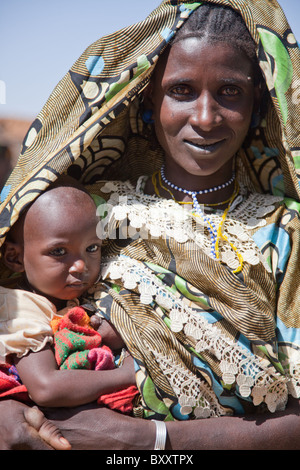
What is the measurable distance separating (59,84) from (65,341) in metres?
1.17

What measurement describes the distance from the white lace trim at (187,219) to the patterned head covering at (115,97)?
210mm

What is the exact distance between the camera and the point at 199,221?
2506mm

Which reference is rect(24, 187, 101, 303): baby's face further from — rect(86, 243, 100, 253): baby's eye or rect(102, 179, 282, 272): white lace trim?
rect(102, 179, 282, 272): white lace trim

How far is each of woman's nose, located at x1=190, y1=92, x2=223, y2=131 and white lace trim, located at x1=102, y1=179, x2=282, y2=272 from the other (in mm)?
405

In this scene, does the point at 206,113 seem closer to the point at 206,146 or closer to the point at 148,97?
the point at 206,146

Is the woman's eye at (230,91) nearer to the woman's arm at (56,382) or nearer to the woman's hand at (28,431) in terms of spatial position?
the woman's arm at (56,382)

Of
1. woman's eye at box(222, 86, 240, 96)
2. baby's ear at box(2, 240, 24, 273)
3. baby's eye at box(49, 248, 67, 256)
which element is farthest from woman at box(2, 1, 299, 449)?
baby's eye at box(49, 248, 67, 256)

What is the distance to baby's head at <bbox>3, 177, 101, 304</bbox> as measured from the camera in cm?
222

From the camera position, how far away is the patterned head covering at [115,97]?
235 cm

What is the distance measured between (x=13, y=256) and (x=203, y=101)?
1066 mm

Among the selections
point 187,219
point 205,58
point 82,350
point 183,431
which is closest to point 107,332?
point 82,350

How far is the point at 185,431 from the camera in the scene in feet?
7.21

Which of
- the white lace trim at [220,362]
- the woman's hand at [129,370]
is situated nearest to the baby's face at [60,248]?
the white lace trim at [220,362]

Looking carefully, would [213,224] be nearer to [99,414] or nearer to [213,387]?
[213,387]
